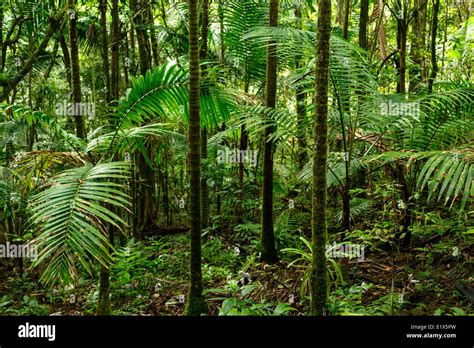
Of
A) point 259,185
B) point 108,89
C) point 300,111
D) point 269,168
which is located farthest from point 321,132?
point 259,185

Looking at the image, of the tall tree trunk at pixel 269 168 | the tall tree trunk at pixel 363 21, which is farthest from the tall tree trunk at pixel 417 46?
the tall tree trunk at pixel 269 168

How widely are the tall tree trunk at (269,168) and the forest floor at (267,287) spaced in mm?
180

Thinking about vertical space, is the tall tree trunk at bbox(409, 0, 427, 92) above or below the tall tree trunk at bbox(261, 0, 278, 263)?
above

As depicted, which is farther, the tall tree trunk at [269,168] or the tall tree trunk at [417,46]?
the tall tree trunk at [417,46]

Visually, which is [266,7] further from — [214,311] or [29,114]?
[214,311]

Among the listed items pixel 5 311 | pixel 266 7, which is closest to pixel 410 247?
pixel 266 7

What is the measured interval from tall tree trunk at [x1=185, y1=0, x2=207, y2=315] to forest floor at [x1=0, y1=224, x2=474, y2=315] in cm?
20

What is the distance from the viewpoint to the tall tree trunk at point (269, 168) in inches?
183

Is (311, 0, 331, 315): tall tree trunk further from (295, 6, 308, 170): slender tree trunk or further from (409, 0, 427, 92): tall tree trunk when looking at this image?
(409, 0, 427, 92): tall tree trunk

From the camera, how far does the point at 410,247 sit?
481 cm

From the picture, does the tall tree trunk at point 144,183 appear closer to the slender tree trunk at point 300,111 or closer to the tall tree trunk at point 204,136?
the tall tree trunk at point 204,136

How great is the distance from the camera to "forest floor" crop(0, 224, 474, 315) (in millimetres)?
3574

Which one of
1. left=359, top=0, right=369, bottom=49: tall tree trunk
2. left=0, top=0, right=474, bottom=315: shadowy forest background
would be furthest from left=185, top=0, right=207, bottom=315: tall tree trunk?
left=359, top=0, right=369, bottom=49: tall tree trunk
